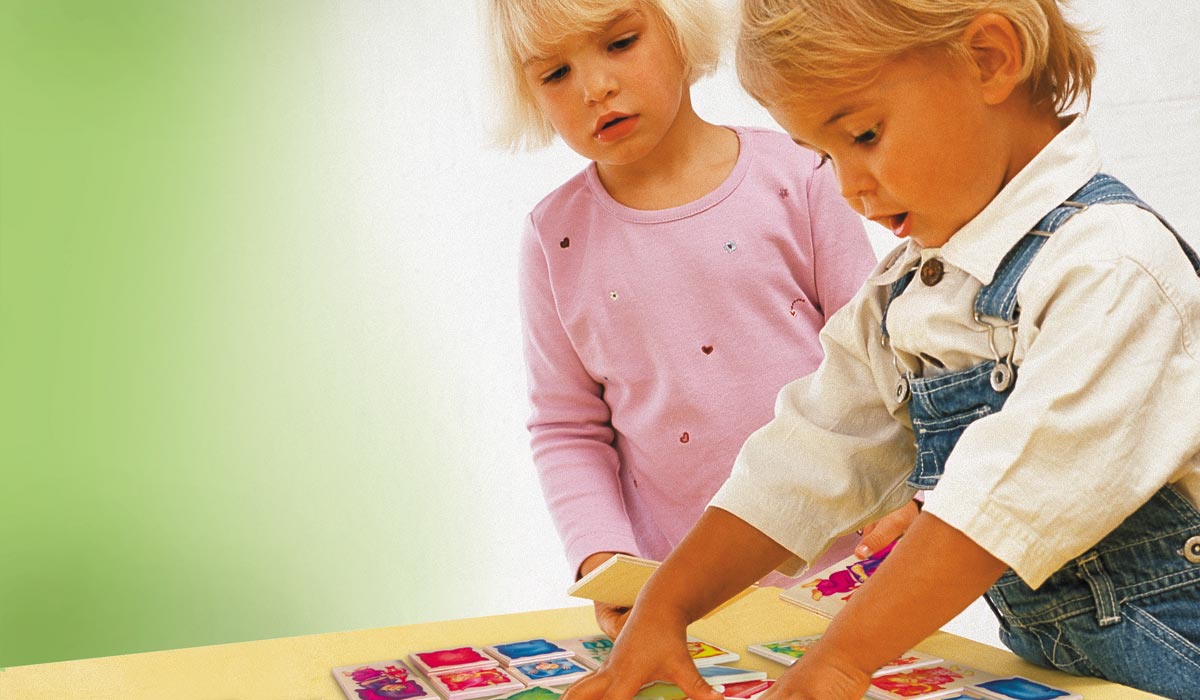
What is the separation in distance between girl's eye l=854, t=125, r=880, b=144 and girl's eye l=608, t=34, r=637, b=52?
465 millimetres

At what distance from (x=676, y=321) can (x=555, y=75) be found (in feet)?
0.88

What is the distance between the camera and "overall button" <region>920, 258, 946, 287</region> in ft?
2.36

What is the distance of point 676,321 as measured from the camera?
1.17 meters

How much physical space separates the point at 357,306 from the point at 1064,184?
1.92 metres

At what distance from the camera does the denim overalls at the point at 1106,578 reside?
0.63 meters

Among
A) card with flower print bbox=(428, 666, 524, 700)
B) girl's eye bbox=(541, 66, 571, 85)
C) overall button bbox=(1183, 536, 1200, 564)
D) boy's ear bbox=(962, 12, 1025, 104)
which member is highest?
girl's eye bbox=(541, 66, 571, 85)

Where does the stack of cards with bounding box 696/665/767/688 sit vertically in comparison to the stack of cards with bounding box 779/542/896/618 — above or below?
below

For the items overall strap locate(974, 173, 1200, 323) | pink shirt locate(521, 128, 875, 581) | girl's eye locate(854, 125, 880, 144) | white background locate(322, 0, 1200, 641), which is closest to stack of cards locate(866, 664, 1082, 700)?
overall strap locate(974, 173, 1200, 323)

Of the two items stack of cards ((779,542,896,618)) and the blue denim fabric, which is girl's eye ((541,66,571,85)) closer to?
stack of cards ((779,542,896,618))

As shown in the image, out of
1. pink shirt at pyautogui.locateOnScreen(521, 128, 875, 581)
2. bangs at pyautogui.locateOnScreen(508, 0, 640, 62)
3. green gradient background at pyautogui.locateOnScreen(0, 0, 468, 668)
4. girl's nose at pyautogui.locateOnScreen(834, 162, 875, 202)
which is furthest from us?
green gradient background at pyautogui.locateOnScreen(0, 0, 468, 668)

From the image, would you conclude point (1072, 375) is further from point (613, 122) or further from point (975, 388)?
point (613, 122)

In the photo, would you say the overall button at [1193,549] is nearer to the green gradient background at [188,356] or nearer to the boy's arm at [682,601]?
the boy's arm at [682,601]

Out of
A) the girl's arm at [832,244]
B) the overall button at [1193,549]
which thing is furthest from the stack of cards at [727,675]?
the girl's arm at [832,244]

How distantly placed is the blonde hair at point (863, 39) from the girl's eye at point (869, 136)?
0.03 m
